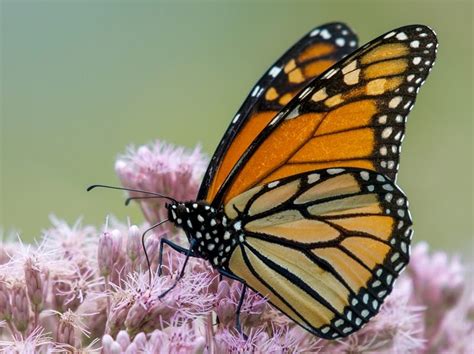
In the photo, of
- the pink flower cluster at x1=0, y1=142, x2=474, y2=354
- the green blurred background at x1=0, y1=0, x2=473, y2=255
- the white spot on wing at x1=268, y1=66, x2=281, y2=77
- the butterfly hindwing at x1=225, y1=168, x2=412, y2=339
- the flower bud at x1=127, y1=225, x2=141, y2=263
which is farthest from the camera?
the green blurred background at x1=0, y1=0, x2=473, y2=255

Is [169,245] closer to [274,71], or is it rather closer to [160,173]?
[160,173]

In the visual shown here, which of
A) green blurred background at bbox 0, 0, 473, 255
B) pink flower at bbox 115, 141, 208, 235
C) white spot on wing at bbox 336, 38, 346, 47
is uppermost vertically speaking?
green blurred background at bbox 0, 0, 473, 255

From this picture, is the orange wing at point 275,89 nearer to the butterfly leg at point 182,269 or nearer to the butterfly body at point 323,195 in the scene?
the butterfly body at point 323,195

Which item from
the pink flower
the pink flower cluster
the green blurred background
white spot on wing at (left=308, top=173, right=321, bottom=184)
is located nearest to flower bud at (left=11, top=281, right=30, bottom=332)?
the pink flower cluster

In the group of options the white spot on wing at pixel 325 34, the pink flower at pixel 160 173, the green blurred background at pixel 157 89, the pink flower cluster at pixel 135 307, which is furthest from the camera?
the green blurred background at pixel 157 89

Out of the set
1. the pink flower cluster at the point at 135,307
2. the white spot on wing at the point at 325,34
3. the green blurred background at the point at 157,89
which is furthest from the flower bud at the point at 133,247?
the green blurred background at the point at 157,89

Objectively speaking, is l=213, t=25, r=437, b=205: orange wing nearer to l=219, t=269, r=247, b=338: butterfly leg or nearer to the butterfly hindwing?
the butterfly hindwing
